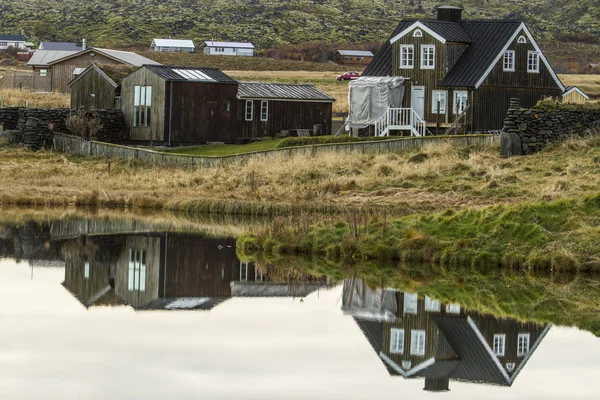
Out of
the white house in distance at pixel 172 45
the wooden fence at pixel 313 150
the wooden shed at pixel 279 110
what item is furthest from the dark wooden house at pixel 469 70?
the white house in distance at pixel 172 45

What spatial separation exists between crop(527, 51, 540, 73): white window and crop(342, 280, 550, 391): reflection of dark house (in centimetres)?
2966

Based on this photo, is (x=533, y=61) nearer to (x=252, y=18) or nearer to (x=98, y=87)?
(x=98, y=87)

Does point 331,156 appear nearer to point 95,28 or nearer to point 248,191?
point 248,191

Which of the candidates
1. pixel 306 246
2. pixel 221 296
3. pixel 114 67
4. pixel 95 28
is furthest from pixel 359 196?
pixel 95 28

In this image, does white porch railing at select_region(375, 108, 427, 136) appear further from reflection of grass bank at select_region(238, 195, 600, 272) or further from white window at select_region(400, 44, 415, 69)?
reflection of grass bank at select_region(238, 195, 600, 272)

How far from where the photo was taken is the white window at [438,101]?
168 ft

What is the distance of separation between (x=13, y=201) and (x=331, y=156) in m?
11.5

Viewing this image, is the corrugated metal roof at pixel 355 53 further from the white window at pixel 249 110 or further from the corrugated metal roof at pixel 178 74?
the corrugated metal roof at pixel 178 74

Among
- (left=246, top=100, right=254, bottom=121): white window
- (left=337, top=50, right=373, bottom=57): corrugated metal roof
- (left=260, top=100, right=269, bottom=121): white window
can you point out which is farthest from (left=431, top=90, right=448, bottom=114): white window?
(left=337, top=50, right=373, bottom=57): corrugated metal roof

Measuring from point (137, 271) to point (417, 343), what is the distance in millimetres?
8959

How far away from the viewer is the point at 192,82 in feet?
180

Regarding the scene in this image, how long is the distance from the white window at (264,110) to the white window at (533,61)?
41.7ft

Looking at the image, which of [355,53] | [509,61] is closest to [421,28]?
[509,61]

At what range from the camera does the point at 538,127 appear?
141 ft
